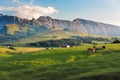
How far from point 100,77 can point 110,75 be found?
1889 mm

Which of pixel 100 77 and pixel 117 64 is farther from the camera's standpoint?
pixel 117 64

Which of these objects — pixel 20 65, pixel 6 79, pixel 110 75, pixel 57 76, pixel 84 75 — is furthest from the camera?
pixel 20 65

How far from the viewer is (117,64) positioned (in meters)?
69.3

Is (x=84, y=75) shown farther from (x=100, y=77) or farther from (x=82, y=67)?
(x=82, y=67)

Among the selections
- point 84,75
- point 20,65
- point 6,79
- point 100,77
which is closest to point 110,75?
point 100,77

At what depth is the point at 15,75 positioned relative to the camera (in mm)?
71062

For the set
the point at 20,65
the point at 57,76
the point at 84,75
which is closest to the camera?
the point at 84,75

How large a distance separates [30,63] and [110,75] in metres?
53.7

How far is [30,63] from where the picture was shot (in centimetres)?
10519

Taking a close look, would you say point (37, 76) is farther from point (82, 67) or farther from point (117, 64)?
point (117, 64)

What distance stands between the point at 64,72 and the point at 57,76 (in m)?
3.09

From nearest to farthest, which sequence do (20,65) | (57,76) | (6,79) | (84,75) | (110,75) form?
(110,75) < (84,75) < (57,76) < (6,79) < (20,65)

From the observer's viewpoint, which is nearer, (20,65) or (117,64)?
(117,64)

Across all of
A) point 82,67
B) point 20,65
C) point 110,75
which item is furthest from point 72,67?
point 20,65
